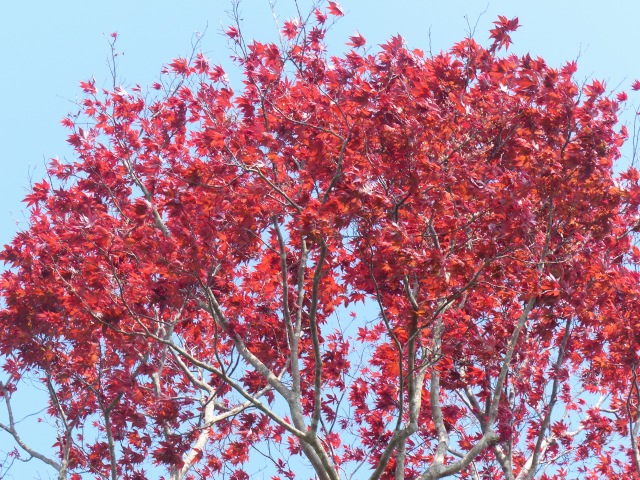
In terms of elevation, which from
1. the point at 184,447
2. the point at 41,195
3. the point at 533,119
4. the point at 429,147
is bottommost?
the point at 184,447

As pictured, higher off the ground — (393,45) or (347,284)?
(393,45)

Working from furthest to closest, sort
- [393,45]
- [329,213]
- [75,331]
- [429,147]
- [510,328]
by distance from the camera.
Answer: [75,331], [510,328], [393,45], [429,147], [329,213]

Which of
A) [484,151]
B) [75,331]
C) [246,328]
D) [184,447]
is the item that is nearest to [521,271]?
[484,151]

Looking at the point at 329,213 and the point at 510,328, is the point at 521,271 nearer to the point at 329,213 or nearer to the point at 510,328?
the point at 510,328

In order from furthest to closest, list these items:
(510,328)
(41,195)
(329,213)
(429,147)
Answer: (41,195)
(510,328)
(429,147)
(329,213)

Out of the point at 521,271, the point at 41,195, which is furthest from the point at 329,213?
the point at 41,195

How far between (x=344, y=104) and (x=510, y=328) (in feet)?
10.5

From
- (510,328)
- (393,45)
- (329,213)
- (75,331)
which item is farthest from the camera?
(75,331)

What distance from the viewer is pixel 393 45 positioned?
721cm

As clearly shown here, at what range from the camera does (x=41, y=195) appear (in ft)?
32.7

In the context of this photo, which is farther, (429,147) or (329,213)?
(429,147)

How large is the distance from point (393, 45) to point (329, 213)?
224 centimetres

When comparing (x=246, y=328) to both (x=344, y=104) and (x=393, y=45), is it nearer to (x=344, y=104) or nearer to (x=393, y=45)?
(x=344, y=104)

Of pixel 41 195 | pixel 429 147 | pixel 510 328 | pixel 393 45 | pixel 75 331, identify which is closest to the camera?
pixel 429 147
